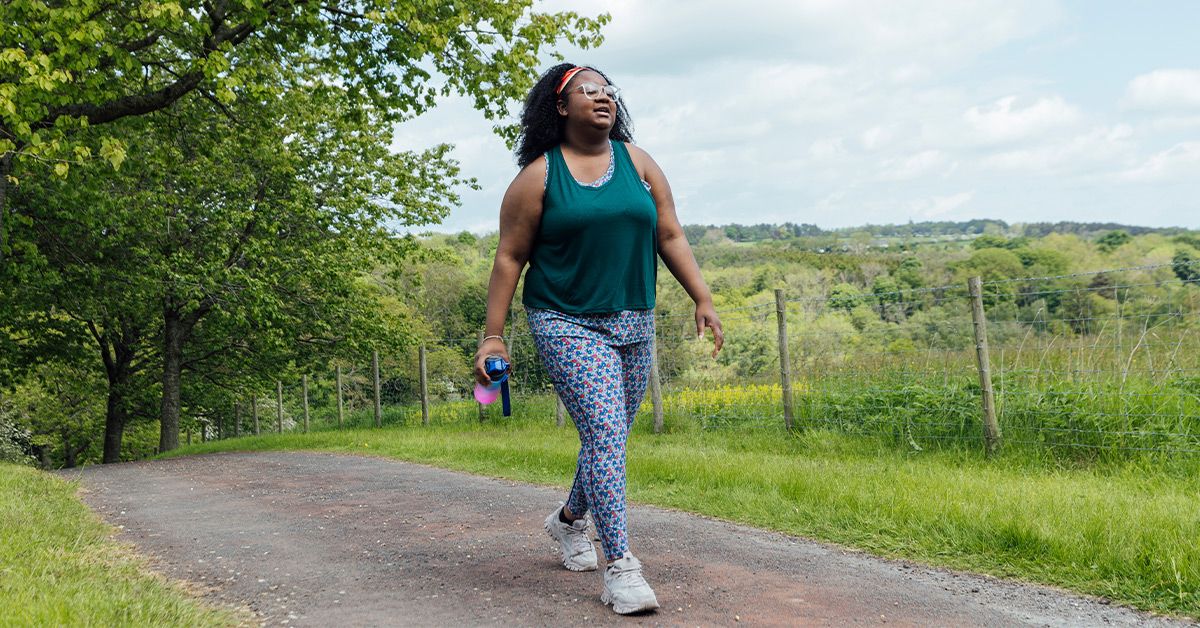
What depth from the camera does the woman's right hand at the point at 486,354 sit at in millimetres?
3879

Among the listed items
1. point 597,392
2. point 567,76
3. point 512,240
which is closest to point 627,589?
point 597,392

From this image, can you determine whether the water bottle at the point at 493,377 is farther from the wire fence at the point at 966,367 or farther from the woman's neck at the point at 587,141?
the wire fence at the point at 966,367

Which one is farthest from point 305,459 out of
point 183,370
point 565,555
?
point 183,370

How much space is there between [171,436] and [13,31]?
14.4 m

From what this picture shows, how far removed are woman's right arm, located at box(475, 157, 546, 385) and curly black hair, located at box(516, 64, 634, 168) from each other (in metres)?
0.18

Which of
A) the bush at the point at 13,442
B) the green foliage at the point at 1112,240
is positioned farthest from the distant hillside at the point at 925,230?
the bush at the point at 13,442

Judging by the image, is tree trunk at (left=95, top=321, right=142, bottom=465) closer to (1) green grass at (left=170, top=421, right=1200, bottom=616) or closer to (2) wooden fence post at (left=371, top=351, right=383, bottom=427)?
(2) wooden fence post at (left=371, top=351, right=383, bottom=427)

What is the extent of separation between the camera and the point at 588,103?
3.90m

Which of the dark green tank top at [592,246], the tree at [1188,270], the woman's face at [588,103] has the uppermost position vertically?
the woman's face at [588,103]

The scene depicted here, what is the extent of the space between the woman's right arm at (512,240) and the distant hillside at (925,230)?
7385cm

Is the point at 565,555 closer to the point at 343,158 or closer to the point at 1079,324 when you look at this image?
the point at 1079,324

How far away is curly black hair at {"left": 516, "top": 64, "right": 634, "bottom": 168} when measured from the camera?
13.5 ft

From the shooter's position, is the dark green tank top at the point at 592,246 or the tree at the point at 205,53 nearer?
the dark green tank top at the point at 592,246

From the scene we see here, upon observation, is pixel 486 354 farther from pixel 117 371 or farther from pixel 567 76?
pixel 117 371
